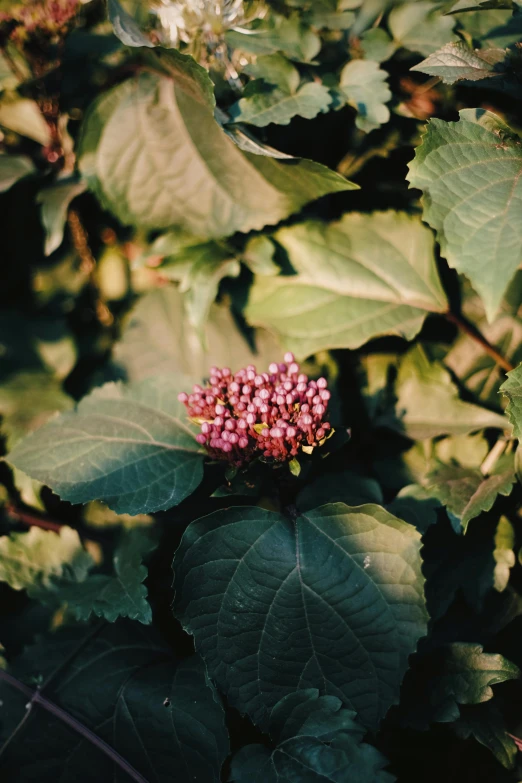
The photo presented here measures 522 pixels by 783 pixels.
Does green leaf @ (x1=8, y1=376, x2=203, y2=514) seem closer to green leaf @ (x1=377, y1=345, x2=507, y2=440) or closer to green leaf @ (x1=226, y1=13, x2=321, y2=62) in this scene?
green leaf @ (x1=377, y1=345, x2=507, y2=440)

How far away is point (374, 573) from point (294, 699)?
255mm

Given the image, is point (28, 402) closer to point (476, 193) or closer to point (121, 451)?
point (121, 451)

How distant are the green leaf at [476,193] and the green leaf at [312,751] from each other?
705mm

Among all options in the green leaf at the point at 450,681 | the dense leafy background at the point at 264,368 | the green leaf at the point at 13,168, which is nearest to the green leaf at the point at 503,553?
the dense leafy background at the point at 264,368

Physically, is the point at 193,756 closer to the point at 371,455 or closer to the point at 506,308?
the point at 371,455

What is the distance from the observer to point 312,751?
973 millimetres

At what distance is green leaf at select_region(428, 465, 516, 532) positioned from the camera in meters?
1.11

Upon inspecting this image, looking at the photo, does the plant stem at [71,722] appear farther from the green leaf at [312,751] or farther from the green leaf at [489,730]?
the green leaf at [489,730]

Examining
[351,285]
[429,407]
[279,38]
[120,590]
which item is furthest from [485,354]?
[120,590]

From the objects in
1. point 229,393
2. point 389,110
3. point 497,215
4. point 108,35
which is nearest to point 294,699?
point 229,393

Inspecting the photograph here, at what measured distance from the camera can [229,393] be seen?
3.61 ft

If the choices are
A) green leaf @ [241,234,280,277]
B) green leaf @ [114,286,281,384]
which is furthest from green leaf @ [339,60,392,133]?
green leaf @ [114,286,281,384]

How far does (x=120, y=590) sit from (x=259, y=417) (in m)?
0.44

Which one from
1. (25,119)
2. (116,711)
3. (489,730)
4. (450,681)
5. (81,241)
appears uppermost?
(25,119)
